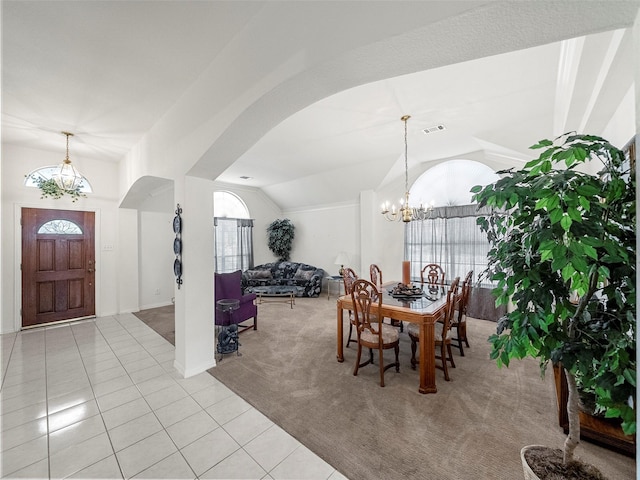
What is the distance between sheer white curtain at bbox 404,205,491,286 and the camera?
15.9 feet

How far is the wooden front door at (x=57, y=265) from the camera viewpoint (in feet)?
14.3

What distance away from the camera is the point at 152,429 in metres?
2.06

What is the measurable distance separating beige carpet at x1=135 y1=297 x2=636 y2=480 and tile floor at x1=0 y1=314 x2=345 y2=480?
20 centimetres

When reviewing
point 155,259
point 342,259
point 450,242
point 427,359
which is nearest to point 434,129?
point 450,242

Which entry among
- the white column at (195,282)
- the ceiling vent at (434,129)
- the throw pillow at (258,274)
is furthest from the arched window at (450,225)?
the white column at (195,282)

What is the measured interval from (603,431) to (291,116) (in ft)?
12.9

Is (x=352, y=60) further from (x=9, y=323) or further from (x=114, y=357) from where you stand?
(x=9, y=323)

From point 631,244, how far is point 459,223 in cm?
437

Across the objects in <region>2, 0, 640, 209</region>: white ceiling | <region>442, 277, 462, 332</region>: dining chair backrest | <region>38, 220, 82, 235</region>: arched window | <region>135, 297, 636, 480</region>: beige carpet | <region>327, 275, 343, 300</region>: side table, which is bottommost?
<region>135, 297, 636, 480</region>: beige carpet

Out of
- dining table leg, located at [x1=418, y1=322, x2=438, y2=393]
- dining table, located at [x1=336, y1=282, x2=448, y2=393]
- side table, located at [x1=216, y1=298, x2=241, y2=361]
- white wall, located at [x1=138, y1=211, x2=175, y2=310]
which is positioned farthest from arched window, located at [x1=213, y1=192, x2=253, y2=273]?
dining table leg, located at [x1=418, y1=322, x2=438, y2=393]

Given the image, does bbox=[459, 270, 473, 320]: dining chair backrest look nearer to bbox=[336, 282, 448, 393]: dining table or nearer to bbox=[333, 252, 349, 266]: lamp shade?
bbox=[336, 282, 448, 393]: dining table

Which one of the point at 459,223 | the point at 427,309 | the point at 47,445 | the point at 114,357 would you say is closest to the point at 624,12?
the point at 427,309

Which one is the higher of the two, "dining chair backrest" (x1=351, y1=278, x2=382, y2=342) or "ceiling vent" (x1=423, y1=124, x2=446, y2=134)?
"ceiling vent" (x1=423, y1=124, x2=446, y2=134)

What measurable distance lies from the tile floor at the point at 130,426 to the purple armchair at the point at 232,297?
0.82 m
